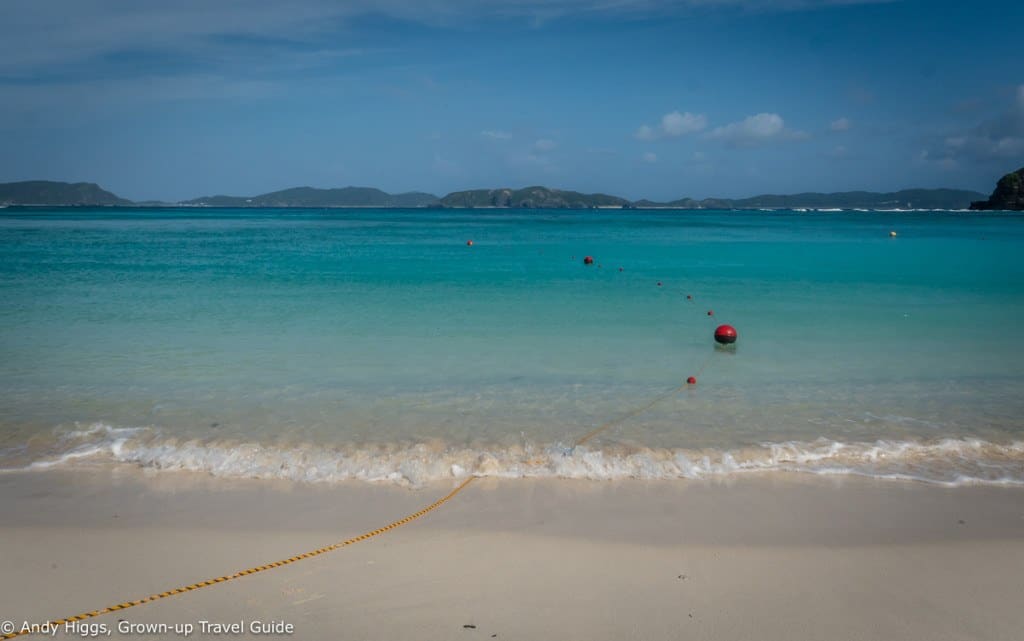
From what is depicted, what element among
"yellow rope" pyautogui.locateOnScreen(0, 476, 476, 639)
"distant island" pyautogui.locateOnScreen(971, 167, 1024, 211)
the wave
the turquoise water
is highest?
"distant island" pyautogui.locateOnScreen(971, 167, 1024, 211)

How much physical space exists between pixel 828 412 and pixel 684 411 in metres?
1.92

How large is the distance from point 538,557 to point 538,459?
2.09 m

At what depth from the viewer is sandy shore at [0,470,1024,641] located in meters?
4.39

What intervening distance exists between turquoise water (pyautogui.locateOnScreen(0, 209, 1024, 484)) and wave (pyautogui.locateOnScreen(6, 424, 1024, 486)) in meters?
0.03

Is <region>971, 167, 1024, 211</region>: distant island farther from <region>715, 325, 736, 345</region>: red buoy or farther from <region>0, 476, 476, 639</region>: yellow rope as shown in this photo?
<region>0, 476, 476, 639</region>: yellow rope

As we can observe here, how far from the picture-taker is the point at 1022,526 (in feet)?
18.8

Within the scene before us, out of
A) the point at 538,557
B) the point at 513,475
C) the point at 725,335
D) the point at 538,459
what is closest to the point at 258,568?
the point at 538,557

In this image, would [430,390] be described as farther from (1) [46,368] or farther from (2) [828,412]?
(1) [46,368]

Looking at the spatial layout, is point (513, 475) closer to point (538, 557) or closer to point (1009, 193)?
point (538, 557)

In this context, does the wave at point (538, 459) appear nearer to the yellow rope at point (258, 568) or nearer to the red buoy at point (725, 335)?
the yellow rope at point (258, 568)

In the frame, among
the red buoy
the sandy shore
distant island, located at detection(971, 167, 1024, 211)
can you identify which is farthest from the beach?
distant island, located at detection(971, 167, 1024, 211)

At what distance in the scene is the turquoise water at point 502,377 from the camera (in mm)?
7340

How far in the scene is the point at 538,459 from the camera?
7.19 meters

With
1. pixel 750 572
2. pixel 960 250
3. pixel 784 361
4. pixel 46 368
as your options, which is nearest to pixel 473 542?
pixel 750 572
